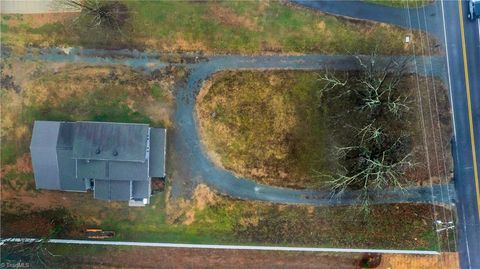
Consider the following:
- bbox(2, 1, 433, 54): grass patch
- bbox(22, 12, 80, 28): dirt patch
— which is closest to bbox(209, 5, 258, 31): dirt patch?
bbox(2, 1, 433, 54): grass patch

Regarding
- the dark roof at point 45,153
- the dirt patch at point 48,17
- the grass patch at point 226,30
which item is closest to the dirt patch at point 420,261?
the grass patch at point 226,30

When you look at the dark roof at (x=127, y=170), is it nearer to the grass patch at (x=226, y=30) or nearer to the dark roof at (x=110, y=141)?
the dark roof at (x=110, y=141)

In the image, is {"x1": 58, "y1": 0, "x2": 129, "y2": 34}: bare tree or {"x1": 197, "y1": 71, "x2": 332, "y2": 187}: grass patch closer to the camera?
{"x1": 197, "y1": 71, "x2": 332, "y2": 187}: grass patch

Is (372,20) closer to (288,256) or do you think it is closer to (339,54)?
(339,54)

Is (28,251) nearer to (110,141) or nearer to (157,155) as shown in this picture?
(110,141)

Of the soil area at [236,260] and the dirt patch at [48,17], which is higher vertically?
the dirt patch at [48,17]

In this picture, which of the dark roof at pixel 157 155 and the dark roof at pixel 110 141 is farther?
the dark roof at pixel 157 155

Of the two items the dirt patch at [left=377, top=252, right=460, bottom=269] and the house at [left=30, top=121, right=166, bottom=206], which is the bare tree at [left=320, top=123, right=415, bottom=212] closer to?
the dirt patch at [left=377, top=252, right=460, bottom=269]

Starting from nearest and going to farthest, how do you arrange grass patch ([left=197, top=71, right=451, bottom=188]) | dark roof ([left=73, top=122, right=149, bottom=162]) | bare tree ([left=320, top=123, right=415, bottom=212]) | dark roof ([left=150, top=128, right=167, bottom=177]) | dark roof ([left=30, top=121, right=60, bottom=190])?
bare tree ([left=320, top=123, right=415, bottom=212]) → dark roof ([left=73, top=122, right=149, bottom=162]) → dark roof ([left=30, top=121, right=60, bottom=190]) → dark roof ([left=150, top=128, right=167, bottom=177]) → grass patch ([left=197, top=71, right=451, bottom=188])
